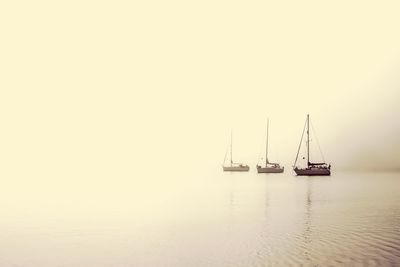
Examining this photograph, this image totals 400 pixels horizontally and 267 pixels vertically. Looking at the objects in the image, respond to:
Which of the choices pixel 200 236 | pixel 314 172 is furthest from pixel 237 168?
pixel 200 236

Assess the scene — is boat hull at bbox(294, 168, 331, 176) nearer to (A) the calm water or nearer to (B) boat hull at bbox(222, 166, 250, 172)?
(B) boat hull at bbox(222, 166, 250, 172)

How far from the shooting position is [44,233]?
33750 millimetres

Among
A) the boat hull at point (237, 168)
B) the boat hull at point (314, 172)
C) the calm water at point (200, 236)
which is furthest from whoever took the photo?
the boat hull at point (237, 168)

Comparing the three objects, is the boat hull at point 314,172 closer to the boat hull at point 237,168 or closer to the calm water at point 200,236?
the boat hull at point 237,168

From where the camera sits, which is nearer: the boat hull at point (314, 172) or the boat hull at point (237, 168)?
the boat hull at point (314, 172)

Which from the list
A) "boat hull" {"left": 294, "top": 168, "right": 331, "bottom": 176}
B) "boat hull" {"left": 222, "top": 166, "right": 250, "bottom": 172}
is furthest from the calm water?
"boat hull" {"left": 222, "top": 166, "right": 250, "bottom": 172}

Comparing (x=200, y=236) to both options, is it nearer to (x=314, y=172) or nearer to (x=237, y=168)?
(x=314, y=172)

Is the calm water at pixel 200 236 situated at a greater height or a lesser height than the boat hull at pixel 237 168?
lesser

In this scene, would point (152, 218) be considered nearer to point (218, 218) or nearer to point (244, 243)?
point (218, 218)

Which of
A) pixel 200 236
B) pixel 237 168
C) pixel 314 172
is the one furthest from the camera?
pixel 237 168

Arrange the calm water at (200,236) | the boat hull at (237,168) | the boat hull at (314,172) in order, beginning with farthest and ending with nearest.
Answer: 1. the boat hull at (237,168)
2. the boat hull at (314,172)
3. the calm water at (200,236)

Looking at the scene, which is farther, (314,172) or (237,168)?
(237,168)

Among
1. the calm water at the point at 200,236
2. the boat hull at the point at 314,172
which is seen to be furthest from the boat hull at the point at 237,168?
the calm water at the point at 200,236

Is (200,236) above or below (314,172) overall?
below
